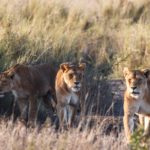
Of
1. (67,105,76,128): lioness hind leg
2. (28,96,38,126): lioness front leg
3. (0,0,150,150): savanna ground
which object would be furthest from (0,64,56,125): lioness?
(67,105,76,128): lioness hind leg

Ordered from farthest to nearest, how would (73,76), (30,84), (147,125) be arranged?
(30,84) → (73,76) → (147,125)

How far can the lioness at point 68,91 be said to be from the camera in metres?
10.4

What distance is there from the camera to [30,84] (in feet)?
37.1

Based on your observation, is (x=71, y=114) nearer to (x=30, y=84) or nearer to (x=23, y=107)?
(x=23, y=107)

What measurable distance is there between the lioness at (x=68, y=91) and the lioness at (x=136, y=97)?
1.06m

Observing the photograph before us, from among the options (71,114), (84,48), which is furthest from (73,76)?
(84,48)

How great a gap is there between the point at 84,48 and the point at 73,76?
5.15 m

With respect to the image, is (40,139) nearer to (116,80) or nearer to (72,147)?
(72,147)

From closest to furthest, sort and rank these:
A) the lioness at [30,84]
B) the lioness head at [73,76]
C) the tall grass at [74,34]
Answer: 1. the lioness head at [73,76]
2. the lioness at [30,84]
3. the tall grass at [74,34]

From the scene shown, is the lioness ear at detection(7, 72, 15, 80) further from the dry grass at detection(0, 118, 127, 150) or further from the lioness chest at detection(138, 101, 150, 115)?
the lioness chest at detection(138, 101, 150, 115)

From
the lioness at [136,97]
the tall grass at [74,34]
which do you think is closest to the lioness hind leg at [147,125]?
the lioness at [136,97]

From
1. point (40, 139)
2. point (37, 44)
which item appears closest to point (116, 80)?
point (37, 44)

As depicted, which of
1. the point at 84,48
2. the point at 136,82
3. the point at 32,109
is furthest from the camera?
the point at 84,48

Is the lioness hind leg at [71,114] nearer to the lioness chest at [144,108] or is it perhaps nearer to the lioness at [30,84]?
the lioness at [30,84]
